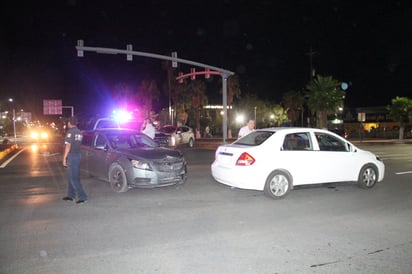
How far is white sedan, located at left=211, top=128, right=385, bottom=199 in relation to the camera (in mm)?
8594

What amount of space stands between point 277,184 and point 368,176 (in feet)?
9.62

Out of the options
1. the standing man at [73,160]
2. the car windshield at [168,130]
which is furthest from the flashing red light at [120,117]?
the standing man at [73,160]

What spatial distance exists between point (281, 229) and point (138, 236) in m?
2.38

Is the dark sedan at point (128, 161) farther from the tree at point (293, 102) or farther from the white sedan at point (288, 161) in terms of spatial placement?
the tree at point (293, 102)

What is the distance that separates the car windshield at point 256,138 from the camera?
30.0 feet

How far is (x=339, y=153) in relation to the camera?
9586 millimetres

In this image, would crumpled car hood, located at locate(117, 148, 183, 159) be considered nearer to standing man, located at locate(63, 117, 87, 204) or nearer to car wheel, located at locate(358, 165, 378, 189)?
standing man, located at locate(63, 117, 87, 204)

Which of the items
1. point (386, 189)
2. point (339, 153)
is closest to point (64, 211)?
point (339, 153)

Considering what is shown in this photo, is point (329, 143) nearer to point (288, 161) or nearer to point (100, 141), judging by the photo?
point (288, 161)

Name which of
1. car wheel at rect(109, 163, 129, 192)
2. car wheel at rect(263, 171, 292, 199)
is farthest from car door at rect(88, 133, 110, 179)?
car wheel at rect(263, 171, 292, 199)

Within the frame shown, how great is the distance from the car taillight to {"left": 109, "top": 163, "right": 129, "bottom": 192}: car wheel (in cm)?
283

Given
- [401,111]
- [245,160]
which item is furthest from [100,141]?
[401,111]

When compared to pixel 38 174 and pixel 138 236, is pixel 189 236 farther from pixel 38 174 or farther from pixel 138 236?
pixel 38 174

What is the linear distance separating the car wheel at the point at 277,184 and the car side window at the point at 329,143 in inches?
50.7
